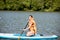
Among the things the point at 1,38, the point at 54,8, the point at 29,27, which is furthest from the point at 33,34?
the point at 54,8

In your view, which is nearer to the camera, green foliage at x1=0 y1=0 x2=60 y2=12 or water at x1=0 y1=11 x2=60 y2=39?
water at x1=0 y1=11 x2=60 y2=39

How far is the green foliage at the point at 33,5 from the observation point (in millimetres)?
47878

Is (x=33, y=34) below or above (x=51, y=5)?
above

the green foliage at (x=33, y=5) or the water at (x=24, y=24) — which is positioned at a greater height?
the water at (x=24, y=24)

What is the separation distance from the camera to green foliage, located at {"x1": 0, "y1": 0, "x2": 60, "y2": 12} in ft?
157

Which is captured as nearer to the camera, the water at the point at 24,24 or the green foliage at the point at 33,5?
the water at the point at 24,24

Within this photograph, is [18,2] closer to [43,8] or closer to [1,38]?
[43,8]

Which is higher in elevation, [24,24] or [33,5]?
[24,24]

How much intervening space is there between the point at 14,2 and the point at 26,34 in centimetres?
3837

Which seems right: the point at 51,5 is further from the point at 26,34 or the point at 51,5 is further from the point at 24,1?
the point at 26,34

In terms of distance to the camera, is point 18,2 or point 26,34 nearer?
point 26,34

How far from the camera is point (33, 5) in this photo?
49375 mm

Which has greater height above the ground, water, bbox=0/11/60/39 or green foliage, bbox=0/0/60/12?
water, bbox=0/11/60/39

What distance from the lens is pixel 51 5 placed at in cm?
4941
